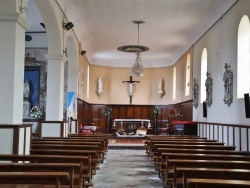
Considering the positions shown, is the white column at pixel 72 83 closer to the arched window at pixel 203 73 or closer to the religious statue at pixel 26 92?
the religious statue at pixel 26 92

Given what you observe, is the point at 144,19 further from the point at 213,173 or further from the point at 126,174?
the point at 213,173

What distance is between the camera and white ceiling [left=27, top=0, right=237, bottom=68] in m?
9.96

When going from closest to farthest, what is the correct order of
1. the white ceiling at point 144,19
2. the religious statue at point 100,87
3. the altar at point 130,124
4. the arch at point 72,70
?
the white ceiling at point 144,19 → the arch at point 72,70 → the altar at point 130,124 → the religious statue at point 100,87

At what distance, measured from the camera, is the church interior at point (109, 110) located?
4.34 metres

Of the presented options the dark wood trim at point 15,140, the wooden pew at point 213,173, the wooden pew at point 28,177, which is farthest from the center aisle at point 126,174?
the wooden pew at point 28,177

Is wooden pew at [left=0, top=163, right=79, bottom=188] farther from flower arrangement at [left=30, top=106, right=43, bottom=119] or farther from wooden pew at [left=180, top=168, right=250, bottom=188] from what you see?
flower arrangement at [left=30, top=106, right=43, bottom=119]

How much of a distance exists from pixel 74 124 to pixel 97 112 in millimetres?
6603

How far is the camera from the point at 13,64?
5.45 metres

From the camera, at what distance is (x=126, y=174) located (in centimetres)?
695

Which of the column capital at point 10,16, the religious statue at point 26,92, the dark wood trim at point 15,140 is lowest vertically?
the dark wood trim at point 15,140

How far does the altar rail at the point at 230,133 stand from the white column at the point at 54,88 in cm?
476

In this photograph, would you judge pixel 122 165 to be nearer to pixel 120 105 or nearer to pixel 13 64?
pixel 13 64

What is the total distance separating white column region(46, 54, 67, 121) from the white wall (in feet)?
15.6

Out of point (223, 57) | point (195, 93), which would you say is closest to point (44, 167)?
point (223, 57)
